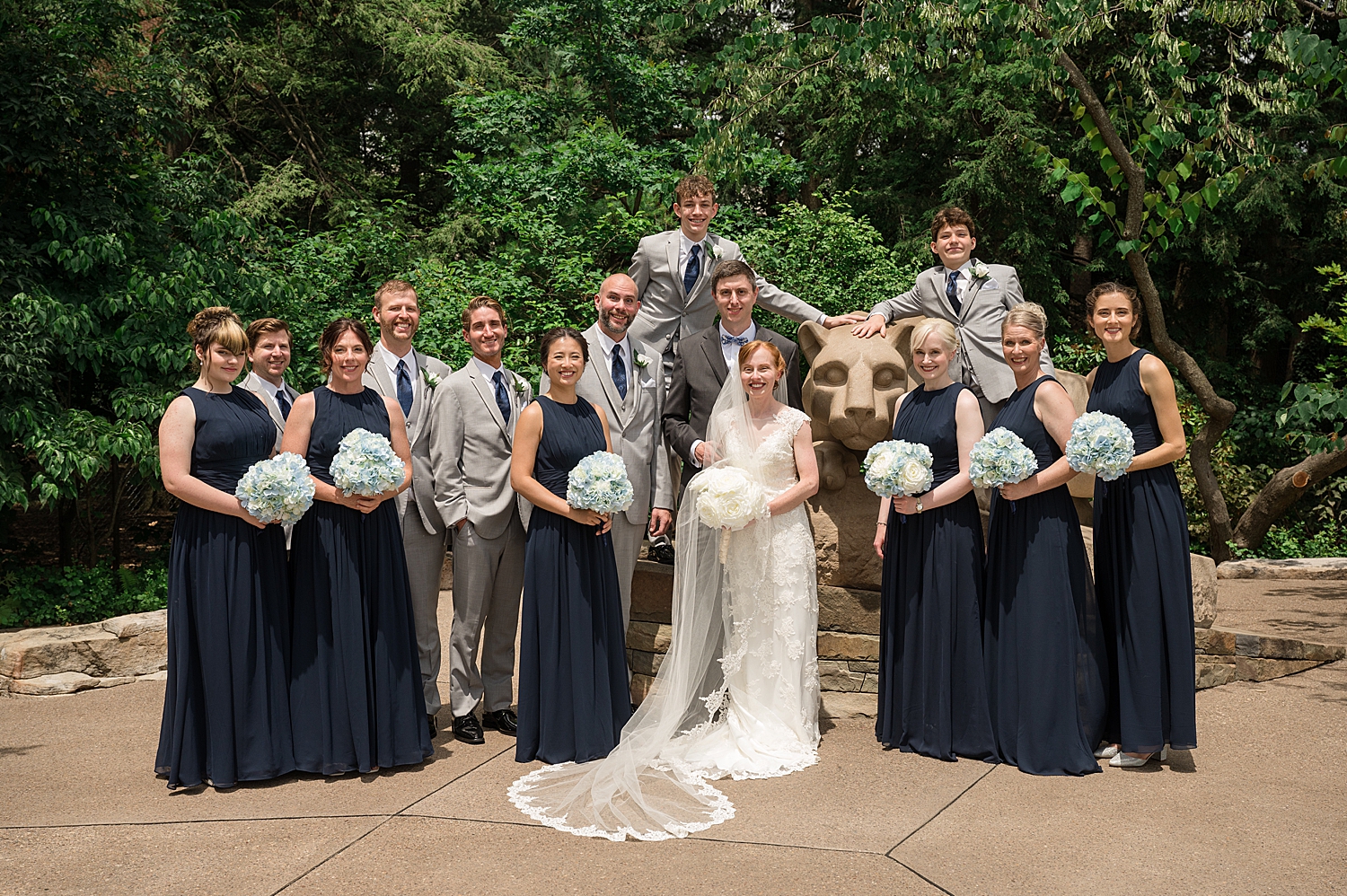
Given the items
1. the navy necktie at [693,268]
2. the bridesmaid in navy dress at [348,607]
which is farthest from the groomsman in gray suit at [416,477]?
the navy necktie at [693,268]

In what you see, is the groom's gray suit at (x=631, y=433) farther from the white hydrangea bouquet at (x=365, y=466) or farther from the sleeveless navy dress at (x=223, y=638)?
the sleeveless navy dress at (x=223, y=638)

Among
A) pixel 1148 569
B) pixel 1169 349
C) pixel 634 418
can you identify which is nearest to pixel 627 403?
pixel 634 418

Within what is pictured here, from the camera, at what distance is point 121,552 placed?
33.6 feet

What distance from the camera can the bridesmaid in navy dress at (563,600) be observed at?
4.87 m

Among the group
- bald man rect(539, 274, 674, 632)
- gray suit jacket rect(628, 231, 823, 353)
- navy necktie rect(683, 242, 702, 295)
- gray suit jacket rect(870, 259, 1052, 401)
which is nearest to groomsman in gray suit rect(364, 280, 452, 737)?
bald man rect(539, 274, 674, 632)

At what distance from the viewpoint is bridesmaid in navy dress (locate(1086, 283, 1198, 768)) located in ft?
15.5

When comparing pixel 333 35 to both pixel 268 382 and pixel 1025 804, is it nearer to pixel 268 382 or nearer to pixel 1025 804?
pixel 268 382

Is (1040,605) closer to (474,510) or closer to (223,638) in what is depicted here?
(474,510)

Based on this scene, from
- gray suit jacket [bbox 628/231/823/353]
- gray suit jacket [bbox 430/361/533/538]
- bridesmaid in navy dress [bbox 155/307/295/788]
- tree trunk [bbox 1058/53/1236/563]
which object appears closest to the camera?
bridesmaid in navy dress [bbox 155/307/295/788]

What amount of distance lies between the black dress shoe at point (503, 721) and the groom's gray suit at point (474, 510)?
15cm

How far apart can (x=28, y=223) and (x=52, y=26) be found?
1.57 m

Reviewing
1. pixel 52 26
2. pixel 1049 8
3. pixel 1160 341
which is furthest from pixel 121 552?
pixel 1160 341

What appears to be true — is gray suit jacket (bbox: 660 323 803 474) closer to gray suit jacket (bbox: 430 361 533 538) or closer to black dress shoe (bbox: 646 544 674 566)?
black dress shoe (bbox: 646 544 674 566)

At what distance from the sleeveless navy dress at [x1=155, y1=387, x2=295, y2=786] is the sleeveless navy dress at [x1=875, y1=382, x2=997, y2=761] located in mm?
2863
